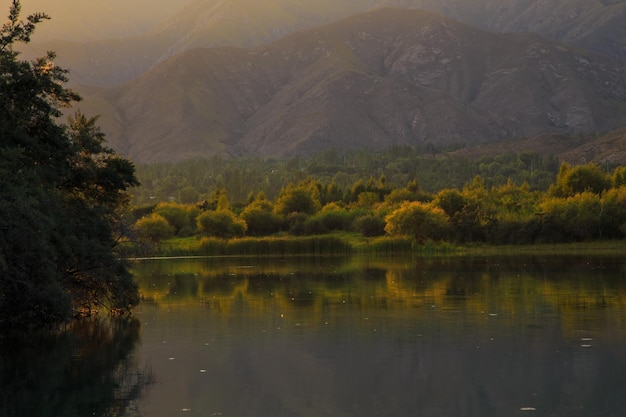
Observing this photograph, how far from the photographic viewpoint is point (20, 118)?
35375 millimetres

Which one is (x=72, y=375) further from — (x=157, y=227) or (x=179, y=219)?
(x=179, y=219)

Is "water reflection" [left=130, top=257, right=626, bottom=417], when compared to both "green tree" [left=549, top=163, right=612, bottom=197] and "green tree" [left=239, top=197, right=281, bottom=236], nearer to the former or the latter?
"green tree" [left=549, top=163, right=612, bottom=197]

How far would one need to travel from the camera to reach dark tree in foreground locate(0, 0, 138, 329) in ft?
101

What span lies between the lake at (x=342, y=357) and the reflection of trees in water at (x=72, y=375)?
0.06 m

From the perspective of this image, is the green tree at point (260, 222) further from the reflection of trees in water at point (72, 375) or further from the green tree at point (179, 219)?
the reflection of trees in water at point (72, 375)

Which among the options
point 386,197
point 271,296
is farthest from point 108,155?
point 386,197

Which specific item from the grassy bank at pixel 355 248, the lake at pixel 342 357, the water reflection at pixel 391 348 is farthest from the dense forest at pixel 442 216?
the lake at pixel 342 357

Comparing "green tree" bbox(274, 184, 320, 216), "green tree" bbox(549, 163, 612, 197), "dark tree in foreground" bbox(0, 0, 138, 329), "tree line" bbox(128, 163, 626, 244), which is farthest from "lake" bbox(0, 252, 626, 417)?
"green tree" bbox(274, 184, 320, 216)

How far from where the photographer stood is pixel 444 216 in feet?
409

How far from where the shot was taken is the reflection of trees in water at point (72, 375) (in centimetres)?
2467

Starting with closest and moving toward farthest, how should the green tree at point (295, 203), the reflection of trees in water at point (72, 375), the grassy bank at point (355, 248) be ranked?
the reflection of trees in water at point (72, 375)
the grassy bank at point (355, 248)
the green tree at point (295, 203)

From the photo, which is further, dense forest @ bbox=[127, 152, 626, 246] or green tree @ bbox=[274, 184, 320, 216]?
green tree @ bbox=[274, 184, 320, 216]

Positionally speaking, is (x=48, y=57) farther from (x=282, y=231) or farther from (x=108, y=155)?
(x=282, y=231)

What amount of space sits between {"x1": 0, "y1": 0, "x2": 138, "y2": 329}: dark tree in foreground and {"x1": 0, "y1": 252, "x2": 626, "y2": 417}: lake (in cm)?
198
